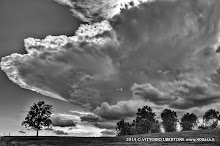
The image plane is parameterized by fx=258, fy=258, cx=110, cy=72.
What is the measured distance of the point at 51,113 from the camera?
89875 mm

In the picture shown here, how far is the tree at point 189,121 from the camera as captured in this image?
12419cm

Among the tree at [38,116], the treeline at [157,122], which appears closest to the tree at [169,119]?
the treeline at [157,122]

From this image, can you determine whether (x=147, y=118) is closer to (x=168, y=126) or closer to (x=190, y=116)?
(x=168, y=126)

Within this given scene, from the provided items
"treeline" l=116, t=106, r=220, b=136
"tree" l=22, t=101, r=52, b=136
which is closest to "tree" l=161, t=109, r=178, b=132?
"treeline" l=116, t=106, r=220, b=136

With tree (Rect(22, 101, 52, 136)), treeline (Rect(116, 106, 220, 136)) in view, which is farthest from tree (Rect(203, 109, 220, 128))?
tree (Rect(22, 101, 52, 136))

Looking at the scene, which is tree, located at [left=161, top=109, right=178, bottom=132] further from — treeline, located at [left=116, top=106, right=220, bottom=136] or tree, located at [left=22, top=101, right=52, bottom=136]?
tree, located at [left=22, top=101, right=52, bottom=136]

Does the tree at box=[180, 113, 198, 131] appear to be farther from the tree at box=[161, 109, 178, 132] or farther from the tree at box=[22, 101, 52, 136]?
the tree at box=[22, 101, 52, 136]

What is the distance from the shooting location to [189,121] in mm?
125000

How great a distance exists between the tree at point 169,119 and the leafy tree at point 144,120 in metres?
7.70

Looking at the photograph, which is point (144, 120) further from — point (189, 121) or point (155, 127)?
point (189, 121)

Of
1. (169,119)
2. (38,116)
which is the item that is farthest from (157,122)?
(38,116)

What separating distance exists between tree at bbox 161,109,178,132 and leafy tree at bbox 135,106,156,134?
770 centimetres

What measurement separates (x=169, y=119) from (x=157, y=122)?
19.4 ft

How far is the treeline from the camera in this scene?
110 meters
